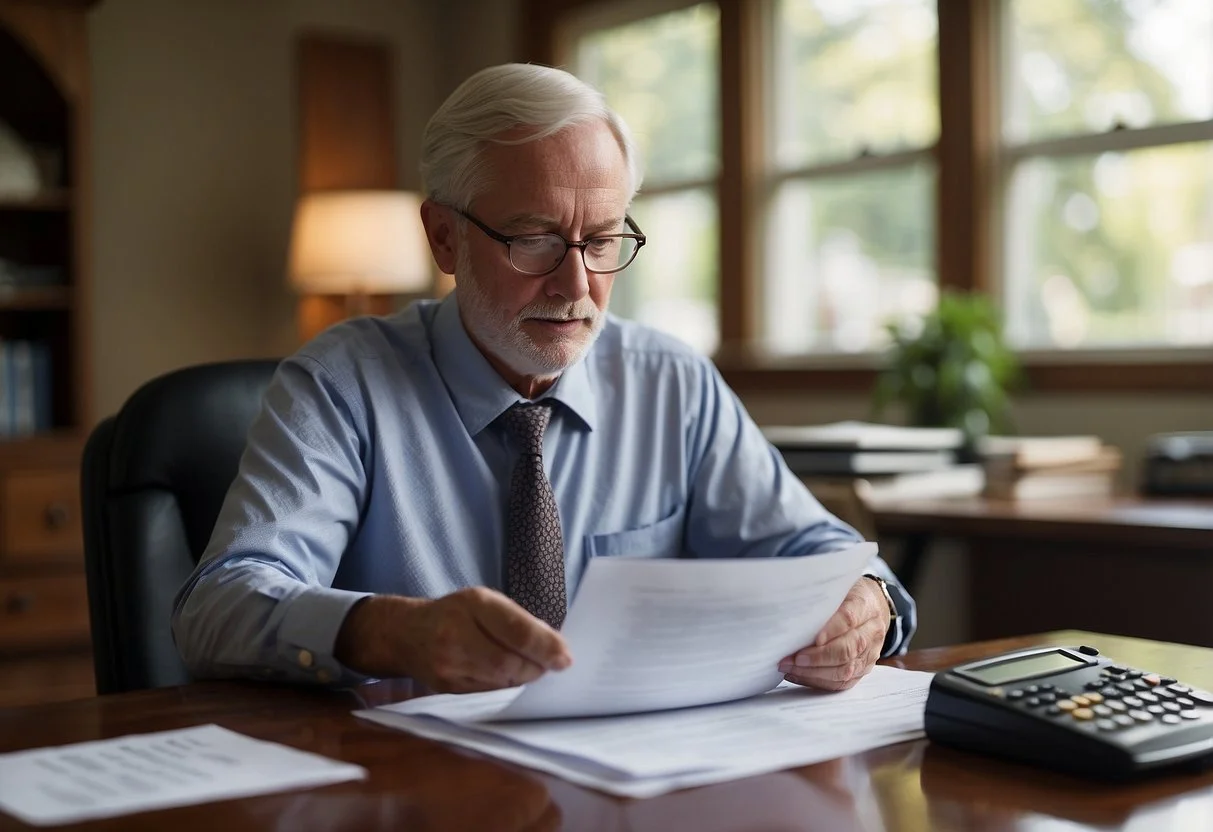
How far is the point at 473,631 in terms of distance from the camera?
98cm

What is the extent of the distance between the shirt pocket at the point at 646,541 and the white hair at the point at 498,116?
1.23 ft

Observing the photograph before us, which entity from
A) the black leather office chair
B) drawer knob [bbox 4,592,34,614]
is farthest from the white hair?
drawer knob [bbox 4,592,34,614]

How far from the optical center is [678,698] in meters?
1.04

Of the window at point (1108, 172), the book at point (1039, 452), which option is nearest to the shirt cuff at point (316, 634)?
the book at point (1039, 452)

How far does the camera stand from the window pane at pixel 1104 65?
10.2 ft

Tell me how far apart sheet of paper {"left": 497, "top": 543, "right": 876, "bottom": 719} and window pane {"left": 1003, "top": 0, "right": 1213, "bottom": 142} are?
2.47 m

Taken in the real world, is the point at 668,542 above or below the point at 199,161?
below

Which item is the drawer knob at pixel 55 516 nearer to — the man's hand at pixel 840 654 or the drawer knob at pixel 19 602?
the drawer knob at pixel 19 602

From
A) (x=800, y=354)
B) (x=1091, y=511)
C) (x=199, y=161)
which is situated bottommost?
(x=1091, y=511)

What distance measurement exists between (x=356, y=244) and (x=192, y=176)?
2.80 ft

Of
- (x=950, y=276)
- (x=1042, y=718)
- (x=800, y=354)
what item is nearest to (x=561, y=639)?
(x=1042, y=718)

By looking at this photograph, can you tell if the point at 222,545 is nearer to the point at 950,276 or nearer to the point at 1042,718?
the point at 1042,718

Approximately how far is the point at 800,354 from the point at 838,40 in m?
0.89

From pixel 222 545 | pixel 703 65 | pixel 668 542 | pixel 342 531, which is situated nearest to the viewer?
pixel 222 545
